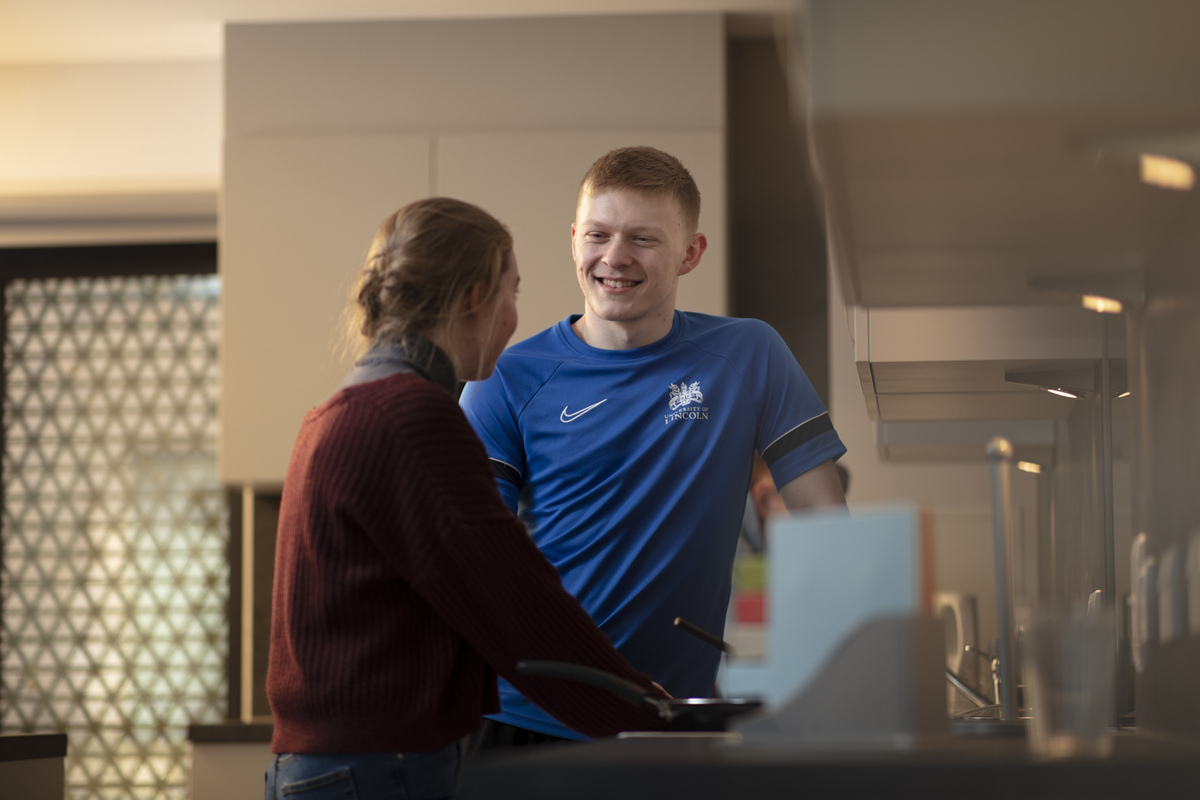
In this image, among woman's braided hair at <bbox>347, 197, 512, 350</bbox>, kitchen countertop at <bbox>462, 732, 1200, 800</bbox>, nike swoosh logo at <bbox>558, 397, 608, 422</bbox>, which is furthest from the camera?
nike swoosh logo at <bbox>558, 397, 608, 422</bbox>

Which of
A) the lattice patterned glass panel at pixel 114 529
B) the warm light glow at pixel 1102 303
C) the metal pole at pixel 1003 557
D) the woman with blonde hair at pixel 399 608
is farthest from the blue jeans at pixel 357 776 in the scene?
the lattice patterned glass panel at pixel 114 529

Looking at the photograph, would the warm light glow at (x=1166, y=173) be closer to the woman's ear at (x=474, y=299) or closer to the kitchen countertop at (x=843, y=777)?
the kitchen countertop at (x=843, y=777)

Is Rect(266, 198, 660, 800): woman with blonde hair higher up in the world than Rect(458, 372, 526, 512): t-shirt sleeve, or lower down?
lower down

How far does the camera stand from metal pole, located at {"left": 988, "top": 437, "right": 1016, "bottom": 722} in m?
0.81

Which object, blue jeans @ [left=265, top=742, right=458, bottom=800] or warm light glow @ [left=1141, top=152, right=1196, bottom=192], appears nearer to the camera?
warm light glow @ [left=1141, top=152, right=1196, bottom=192]

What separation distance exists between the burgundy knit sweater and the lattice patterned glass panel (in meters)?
2.50

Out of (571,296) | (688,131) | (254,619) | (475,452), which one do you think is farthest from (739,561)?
(475,452)

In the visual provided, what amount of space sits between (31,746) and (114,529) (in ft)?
5.16

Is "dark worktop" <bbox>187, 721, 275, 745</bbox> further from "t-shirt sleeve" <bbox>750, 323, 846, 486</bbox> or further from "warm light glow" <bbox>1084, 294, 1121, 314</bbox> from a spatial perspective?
"warm light glow" <bbox>1084, 294, 1121, 314</bbox>

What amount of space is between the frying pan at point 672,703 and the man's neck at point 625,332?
64cm

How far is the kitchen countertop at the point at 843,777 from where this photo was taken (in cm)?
56

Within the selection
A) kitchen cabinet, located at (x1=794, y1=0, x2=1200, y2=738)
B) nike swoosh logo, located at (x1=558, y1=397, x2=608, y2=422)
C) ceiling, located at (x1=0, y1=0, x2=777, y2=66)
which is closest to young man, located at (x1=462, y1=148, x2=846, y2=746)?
nike swoosh logo, located at (x1=558, y1=397, x2=608, y2=422)

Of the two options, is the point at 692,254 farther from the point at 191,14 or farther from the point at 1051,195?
the point at 191,14

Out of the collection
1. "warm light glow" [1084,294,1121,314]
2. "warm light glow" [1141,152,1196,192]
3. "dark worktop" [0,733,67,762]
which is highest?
"warm light glow" [1141,152,1196,192]
